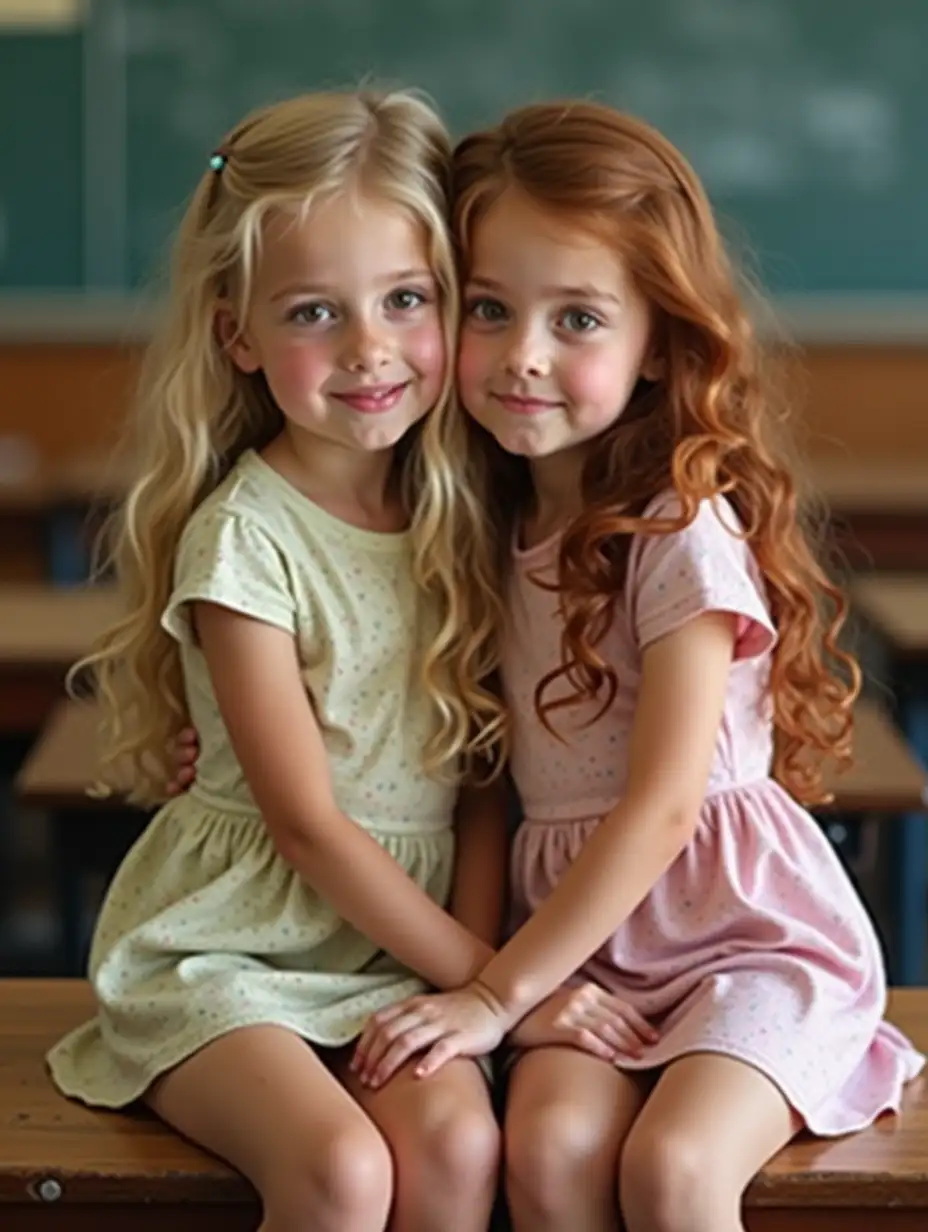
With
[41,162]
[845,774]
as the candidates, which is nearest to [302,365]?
[845,774]

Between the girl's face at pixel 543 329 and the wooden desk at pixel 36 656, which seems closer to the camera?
the girl's face at pixel 543 329

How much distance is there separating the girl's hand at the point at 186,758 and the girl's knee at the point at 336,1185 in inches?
17.3

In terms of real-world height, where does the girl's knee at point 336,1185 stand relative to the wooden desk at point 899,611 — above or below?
above

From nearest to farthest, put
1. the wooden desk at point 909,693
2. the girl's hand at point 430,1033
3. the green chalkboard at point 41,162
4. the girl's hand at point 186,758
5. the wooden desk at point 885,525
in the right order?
the girl's hand at point 430,1033
the girl's hand at point 186,758
the wooden desk at point 909,693
the wooden desk at point 885,525
the green chalkboard at point 41,162

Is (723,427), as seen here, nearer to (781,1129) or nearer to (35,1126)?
(781,1129)

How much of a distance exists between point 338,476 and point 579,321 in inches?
10.2

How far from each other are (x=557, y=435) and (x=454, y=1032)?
1.65ft

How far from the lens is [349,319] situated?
174cm

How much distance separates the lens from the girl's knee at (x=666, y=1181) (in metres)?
1.51

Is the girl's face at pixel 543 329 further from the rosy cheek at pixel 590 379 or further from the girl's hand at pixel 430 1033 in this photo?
the girl's hand at pixel 430 1033

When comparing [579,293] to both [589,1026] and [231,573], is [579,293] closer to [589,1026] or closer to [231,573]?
[231,573]

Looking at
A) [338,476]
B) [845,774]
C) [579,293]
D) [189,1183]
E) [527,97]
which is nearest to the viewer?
[189,1183]

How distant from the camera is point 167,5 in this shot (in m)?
5.11

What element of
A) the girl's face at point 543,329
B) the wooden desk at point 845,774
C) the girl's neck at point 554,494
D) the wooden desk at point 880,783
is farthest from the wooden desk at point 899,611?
the girl's face at point 543,329
